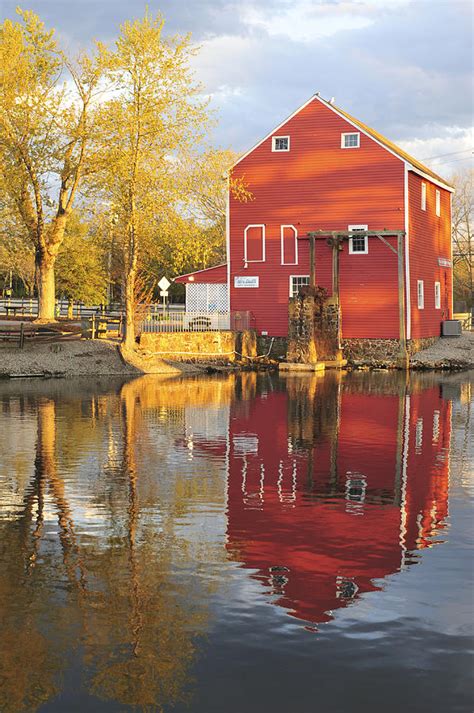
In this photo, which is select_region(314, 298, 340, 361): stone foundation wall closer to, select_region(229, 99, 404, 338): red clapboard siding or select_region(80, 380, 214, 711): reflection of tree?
select_region(229, 99, 404, 338): red clapboard siding

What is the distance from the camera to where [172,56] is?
127 feet

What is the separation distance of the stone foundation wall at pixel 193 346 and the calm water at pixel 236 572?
22128 millimetres

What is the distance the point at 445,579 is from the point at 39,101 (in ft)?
126

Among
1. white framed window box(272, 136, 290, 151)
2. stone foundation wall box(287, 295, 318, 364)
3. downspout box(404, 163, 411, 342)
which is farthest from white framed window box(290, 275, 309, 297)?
white framed window box(272, 136, 290, 151)

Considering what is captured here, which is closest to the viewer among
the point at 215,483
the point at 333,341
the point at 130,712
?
the point at 130,712

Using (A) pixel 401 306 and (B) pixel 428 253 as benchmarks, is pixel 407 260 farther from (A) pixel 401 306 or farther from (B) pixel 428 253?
(B) pixel 428 253

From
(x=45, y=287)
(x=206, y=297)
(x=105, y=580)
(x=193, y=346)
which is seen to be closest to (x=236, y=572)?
(x=105, y=580)

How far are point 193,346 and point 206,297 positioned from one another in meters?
4.63

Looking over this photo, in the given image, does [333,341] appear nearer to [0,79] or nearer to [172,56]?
[172,56]

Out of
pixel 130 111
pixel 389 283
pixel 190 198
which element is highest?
pixel 130 111

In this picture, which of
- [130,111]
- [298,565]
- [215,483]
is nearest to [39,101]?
[130,111]

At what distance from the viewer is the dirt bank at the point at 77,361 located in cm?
3766

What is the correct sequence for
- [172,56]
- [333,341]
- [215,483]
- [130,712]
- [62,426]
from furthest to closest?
[333,341], [172,56], [62,426], [215,483], [130,712]

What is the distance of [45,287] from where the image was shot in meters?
47.1
